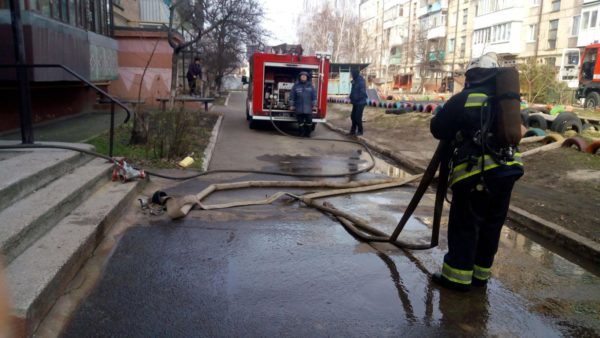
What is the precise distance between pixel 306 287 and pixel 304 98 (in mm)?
10437

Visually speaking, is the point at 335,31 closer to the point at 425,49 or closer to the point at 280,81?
the point at 425,49

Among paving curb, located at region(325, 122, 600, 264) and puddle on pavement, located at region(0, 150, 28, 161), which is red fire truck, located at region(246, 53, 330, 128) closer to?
puddle on pavement, located at region(0, 150, 28, 161)

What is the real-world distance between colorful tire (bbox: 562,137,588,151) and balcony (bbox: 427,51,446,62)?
148ft

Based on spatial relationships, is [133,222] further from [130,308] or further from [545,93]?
[545,93]

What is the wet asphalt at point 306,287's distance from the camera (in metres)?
3.48

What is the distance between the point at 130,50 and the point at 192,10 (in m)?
3.63

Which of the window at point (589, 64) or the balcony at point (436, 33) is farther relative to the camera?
the balcony at point (436, 33)

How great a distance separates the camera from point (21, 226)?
3.94m

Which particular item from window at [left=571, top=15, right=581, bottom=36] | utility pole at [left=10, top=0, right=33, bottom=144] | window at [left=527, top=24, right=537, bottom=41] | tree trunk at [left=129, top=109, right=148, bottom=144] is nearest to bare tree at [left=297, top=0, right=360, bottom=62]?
window at [left=527, top=24, right=537, bottom=41]

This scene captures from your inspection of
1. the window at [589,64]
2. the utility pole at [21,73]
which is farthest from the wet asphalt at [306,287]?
the window at [589,64]

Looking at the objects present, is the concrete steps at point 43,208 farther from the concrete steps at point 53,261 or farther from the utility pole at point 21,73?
the utility pole at point 21,73

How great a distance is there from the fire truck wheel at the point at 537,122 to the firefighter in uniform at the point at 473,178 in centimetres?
1052

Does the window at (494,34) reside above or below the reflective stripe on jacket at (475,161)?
above

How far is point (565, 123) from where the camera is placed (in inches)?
510
